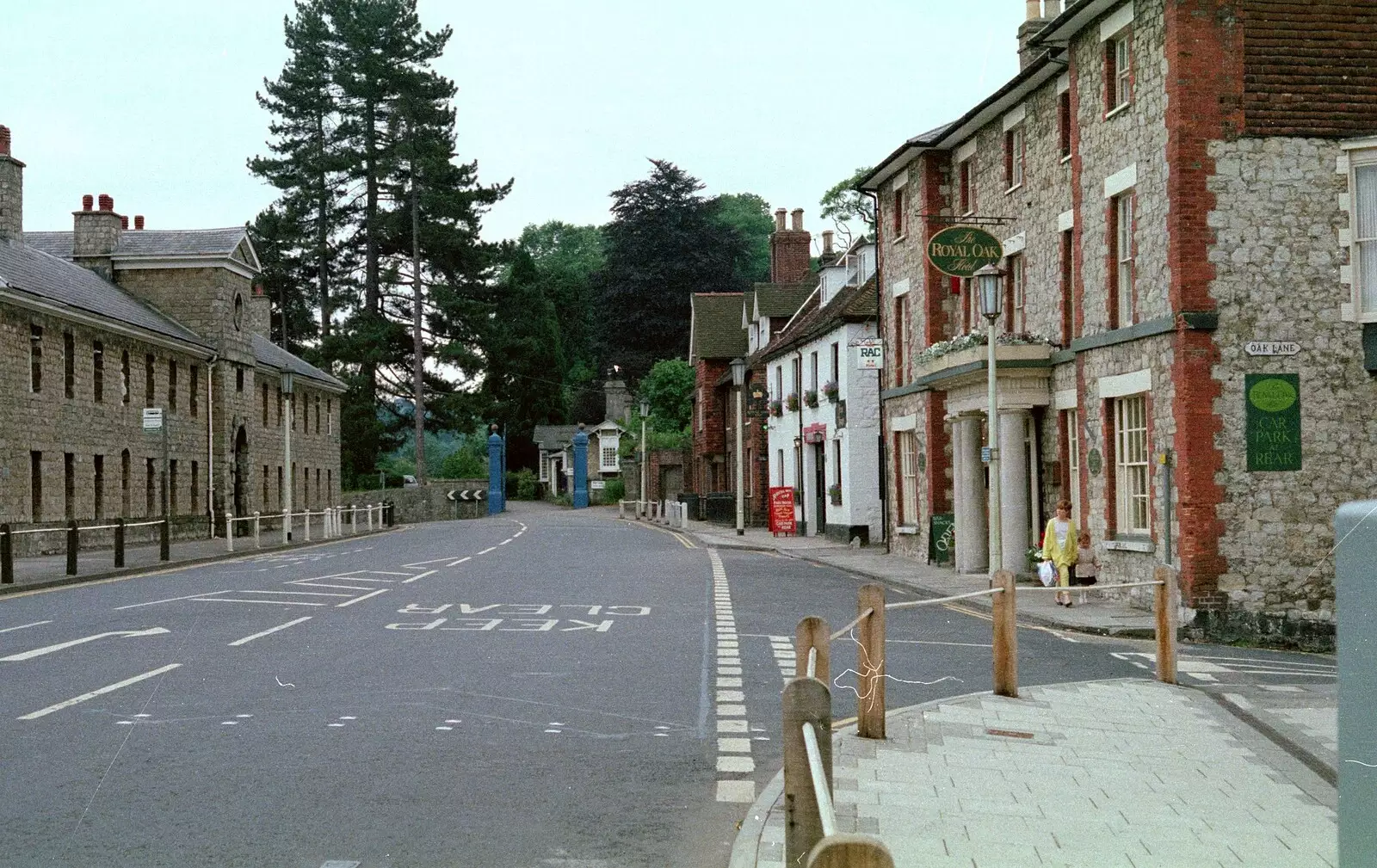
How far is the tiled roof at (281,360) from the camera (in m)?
59.2

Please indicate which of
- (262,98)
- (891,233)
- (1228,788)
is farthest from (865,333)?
(262,98)

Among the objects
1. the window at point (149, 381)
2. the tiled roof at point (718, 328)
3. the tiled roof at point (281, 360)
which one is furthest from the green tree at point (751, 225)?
the window at point (149, 381)

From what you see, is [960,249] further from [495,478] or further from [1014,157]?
[495,478]

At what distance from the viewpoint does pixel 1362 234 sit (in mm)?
19672

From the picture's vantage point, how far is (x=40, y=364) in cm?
3853

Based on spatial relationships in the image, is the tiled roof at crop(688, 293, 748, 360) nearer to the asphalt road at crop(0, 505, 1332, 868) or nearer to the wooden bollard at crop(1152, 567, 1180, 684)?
the asphalt road at crop(0, 505, 1332, 868)

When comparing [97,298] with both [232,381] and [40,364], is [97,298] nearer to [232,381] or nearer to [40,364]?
[40,364]

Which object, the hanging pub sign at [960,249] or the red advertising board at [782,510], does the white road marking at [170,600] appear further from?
the red advertising board at [782,510]

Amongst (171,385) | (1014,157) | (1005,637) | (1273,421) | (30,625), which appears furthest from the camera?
(171,385)

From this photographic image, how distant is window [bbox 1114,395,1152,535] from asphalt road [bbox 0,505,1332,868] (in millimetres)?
3256

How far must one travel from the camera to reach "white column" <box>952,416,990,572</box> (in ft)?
96.9

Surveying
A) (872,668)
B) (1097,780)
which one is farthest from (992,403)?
(1097,780)

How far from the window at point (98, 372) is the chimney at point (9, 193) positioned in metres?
3.96

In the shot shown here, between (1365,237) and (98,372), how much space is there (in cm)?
3446
